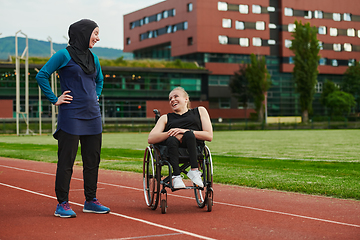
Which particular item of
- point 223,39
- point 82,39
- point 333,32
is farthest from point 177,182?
point 333,32

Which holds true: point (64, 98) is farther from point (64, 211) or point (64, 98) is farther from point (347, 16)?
point (347, 16)

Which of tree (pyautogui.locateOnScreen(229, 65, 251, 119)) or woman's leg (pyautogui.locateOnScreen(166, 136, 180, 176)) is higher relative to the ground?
tree (pyautogui.locateOnScreen(229, 65, 251, 119))

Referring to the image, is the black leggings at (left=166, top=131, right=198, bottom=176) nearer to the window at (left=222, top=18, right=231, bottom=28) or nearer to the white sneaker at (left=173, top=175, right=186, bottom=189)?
the white sneaker at (left=173, top=175, right=186, bottom=189)

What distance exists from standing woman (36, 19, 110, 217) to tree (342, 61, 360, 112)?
7392 centimetres

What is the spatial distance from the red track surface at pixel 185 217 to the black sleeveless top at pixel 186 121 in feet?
3.55

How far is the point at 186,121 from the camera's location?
22.6 ft

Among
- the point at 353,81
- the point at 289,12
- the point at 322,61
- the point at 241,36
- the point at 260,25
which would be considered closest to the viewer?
the point at 353,81

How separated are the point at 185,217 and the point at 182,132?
3.55 ft

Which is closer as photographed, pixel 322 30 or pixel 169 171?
pixel 169 171

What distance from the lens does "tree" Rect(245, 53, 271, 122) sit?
65.8 meters

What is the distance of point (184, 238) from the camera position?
5039 millimetres

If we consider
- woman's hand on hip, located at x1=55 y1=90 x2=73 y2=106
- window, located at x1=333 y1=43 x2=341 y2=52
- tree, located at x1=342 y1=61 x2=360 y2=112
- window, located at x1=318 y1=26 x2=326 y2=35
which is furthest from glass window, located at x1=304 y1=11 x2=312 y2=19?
woman's hand on hip, located at x1=55 y1=90 x2=73 y2=106

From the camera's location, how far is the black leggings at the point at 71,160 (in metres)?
6.23

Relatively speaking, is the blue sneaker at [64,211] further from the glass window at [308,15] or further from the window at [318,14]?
the window at [318,14]
